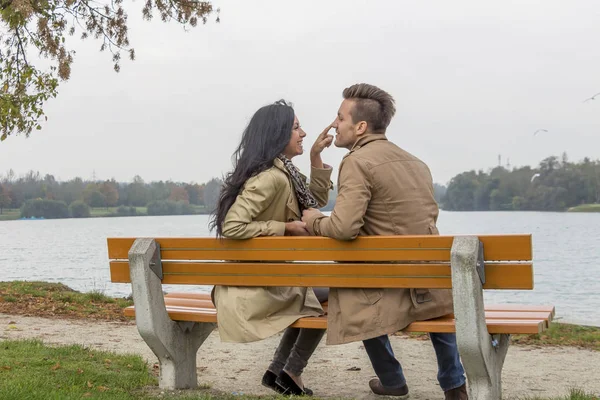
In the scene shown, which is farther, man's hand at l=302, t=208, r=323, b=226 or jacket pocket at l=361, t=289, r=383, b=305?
man's hand at l=302, t=208, r=323, b=226

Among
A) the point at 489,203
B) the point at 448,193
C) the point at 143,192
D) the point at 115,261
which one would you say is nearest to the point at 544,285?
the point at 115,261

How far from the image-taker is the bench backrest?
4.29 m

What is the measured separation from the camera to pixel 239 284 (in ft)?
16.0

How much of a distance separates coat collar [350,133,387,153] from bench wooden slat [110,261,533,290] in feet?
2.32

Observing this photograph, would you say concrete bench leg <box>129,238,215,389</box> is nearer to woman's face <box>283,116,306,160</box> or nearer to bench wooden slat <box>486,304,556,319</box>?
woman's face <box>283,116,306,160</box>

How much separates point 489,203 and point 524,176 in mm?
3680

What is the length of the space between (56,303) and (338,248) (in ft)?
23.8

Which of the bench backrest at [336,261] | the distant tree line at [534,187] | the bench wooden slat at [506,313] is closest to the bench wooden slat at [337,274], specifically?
the bench backrest at [336,261]

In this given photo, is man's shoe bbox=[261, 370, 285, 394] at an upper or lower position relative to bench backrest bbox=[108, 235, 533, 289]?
lower

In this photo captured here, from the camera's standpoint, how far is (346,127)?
4832mm

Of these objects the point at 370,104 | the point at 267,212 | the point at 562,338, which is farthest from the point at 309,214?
the point at 562,338

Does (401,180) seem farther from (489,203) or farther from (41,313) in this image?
(489,203)

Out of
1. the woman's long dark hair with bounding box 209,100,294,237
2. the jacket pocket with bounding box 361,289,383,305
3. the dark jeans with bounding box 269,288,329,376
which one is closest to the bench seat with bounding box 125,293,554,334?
the jacket pocket with bounding box 361,289,383,305

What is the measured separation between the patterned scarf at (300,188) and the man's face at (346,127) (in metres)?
0.33
